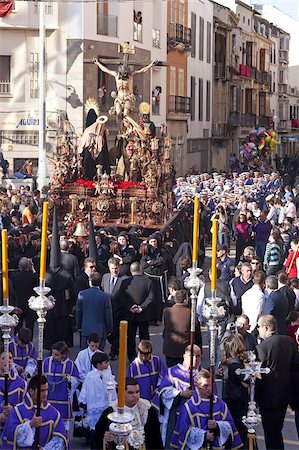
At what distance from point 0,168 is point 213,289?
21.5m

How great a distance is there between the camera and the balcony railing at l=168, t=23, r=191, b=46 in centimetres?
4309

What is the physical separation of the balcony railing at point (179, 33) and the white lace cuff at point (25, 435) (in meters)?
36.0

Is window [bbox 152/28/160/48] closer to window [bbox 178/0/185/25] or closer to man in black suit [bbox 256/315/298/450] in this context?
window [bbox 178/0/185/25]

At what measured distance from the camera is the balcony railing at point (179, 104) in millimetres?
43594

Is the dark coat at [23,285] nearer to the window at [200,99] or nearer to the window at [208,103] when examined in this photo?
the window at [200,99]

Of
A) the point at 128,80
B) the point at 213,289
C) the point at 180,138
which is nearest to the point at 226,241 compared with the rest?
the point at 128,80

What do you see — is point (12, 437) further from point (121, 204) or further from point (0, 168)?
point (0, 168)

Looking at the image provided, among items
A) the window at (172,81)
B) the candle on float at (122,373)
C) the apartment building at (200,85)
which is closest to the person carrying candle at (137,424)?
the candle on float at (122,373)

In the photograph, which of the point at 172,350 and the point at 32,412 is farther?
the point at 172,350

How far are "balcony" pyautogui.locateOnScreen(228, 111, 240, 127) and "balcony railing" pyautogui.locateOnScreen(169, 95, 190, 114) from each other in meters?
11.6

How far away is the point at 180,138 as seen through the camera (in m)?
45.3

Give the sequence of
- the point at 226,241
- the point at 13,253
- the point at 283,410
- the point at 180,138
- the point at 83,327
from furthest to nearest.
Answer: the point at 180,138
the point at 226,241
the point at 13,253
the point at 83,327
the point at 283,410

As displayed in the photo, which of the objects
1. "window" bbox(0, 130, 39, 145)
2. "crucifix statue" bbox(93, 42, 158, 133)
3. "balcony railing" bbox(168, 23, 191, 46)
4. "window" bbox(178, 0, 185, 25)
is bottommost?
"window" bbox(0, 130, 39, 145)

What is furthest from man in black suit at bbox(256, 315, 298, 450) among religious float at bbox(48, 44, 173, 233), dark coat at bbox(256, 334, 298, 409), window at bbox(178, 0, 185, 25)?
window at bbox(178, 0, 185, 25)
